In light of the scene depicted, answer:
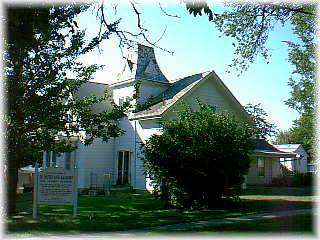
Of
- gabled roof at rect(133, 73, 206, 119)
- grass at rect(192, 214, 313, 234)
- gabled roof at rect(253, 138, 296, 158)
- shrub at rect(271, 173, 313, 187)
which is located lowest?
grass at rect(192, 214, 313, 234)

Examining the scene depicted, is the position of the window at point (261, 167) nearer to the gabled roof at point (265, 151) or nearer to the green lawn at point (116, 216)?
the gabled roof at point (265, 151)

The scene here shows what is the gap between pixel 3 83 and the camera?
13398mm

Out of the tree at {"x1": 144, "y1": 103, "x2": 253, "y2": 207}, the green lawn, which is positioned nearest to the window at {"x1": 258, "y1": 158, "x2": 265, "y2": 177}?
the green lawn

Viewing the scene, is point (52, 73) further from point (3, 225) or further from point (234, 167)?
point (234, 167)

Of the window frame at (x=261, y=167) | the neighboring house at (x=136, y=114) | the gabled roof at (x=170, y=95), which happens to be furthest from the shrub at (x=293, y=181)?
the gabled roof at (x=170, y=95)

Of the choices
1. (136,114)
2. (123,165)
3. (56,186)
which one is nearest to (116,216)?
(56,186)

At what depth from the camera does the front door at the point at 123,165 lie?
28.2 meters

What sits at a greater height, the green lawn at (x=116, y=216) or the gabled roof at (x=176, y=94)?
the gabled roof at (x=176, y=94)

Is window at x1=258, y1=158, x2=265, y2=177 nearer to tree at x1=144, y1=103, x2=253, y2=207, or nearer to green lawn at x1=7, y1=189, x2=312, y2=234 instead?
green lawn at x1=7, y1=189, x2=312, y2=234

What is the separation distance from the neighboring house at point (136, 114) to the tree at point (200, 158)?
28.7 feet

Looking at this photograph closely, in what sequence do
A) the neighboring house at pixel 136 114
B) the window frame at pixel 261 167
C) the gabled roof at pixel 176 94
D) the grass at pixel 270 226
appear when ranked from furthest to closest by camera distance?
the window frame at pixel 261 167
the neighboring house at pixel 136 114
the gabled roof at pixel 176 94
the grass at pixel 270 226

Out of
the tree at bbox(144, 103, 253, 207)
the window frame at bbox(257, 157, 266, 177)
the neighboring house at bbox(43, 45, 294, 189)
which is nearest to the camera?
the tree at bbox(144, 103, 253, 207)

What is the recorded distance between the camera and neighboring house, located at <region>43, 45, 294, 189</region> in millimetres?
26906

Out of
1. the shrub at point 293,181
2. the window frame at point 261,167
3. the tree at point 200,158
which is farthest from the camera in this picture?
the window frame at point 261,167
